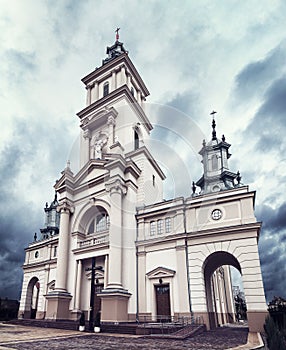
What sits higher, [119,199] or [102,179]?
[102,179]

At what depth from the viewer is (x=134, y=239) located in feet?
75.2

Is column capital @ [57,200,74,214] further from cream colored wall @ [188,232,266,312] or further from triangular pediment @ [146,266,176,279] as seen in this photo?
cream colored wall @ [188,232,266,312]

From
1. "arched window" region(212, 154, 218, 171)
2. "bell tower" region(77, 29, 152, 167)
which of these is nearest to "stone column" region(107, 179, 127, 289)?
"bell tower" region(77, 29, 152, 167)

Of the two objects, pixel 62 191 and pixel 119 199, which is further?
pixel 62 191

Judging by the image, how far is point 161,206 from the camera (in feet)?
75.0

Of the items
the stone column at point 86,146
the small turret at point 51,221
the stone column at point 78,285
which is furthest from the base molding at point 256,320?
the small turret at point 51,221

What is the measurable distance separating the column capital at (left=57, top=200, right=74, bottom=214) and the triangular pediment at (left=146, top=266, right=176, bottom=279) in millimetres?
9679

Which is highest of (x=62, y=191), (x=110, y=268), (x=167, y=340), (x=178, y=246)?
(x=62, y=191)

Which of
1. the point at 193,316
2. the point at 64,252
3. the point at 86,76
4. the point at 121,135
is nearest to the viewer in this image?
the point at 193,316

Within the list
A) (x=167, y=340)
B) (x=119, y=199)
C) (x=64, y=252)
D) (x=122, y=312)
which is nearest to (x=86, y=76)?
(x=119, y=199)

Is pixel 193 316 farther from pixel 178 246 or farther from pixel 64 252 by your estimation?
pixel 64 252

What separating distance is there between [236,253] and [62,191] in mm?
16745

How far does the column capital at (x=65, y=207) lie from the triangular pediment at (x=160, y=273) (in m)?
9.68

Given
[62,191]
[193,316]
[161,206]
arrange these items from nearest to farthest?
[193,316], [161,206], [62,191]
